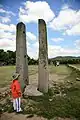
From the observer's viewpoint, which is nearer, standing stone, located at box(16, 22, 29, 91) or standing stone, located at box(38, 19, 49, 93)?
standing stone, located at box(38, 19, 49, 93)

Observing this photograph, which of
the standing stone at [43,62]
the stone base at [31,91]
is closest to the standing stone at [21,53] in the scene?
the stone base at [31,91]

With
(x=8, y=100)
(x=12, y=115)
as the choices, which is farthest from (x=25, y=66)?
(x=12, y=115)

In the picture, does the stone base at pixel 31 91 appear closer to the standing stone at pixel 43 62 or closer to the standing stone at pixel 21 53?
the standing stone at pixel 43 62

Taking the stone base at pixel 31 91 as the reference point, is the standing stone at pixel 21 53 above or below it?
above

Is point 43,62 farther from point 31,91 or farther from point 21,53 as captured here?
point 31,91

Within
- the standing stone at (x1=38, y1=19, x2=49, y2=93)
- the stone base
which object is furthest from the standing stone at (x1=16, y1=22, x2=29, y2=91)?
the standing stone at (x1=38, y1=19, x2=49, y2=93)

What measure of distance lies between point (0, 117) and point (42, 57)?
5.71 m

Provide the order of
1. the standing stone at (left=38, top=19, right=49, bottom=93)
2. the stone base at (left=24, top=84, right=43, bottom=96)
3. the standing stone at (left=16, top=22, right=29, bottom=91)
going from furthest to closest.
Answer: the standing stone at (left=16, top=22, right=29, bottom=91) < the standing stone at (left=38, top=19, right=49, bottom=93) < the stone base at (left=24, top=84, right=43, bottom=96)

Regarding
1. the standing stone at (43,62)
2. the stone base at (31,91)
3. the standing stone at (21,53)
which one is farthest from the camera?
the standing stone at (21,53)

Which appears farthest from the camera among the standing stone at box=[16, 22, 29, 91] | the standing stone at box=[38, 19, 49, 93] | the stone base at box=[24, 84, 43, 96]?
the standing stone at box=[16, 22, 29, 91]

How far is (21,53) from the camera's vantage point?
559 inches

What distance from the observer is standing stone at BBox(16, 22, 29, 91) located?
1419cm

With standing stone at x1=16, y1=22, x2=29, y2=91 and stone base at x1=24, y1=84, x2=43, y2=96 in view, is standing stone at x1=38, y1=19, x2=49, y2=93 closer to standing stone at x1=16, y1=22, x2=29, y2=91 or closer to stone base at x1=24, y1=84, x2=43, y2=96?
stone base at x1=24, y1=84, x2=43, y2=96

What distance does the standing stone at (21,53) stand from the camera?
1419cm
